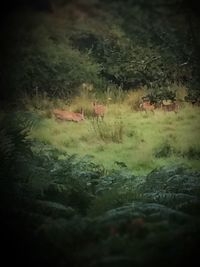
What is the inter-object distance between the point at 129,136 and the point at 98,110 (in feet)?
0.75

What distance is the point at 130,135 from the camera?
315cm

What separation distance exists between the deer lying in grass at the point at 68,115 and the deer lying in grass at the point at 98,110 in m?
0.08

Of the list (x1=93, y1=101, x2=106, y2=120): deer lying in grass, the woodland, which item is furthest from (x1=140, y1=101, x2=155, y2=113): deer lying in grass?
(x1=93, y1=101, x2=106, y2=120): deer lying in grass

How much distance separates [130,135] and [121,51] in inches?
18.9

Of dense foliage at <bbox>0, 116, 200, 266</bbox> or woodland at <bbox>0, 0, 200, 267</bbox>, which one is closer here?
dense foliage at <bbox>0, 116, 200, 266</bbox>

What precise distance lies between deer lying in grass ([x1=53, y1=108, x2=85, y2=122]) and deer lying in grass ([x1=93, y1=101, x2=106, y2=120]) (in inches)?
3.0

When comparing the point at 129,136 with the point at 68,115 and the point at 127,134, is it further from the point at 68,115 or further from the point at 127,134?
the point at 68,115

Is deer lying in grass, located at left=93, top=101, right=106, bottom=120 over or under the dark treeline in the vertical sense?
under

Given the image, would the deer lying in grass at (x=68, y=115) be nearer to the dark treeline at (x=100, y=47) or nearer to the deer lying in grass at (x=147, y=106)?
the dark treeline at (x=100, y=47)

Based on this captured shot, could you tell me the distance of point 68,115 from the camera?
10.4ft

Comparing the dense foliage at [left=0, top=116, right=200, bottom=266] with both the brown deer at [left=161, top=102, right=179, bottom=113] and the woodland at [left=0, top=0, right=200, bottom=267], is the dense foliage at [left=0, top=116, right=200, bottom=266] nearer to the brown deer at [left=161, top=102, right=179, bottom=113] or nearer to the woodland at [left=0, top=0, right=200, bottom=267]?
the woodland at [left=0, top=0, right=200, bottom=267]

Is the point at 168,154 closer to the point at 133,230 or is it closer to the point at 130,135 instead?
the point at 130,135

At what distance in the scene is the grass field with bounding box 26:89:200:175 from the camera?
313 cm

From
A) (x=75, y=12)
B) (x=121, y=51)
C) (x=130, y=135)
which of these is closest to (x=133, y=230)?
(x=130, y=135)
